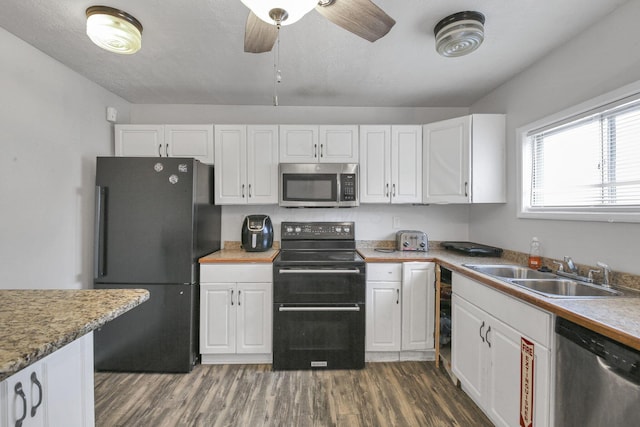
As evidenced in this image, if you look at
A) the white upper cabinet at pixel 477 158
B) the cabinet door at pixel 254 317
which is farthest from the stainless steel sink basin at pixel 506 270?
the cabinet door at pixel 254 317

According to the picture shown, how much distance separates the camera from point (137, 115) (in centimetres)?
288

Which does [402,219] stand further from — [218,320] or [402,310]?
[218,320]

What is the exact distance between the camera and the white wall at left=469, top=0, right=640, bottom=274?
1.45 meters

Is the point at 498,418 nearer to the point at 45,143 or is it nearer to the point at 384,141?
the point at 384,141

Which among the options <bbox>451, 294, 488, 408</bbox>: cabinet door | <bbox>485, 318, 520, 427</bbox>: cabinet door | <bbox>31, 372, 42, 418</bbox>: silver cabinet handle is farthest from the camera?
<bbox>451, 294, 488, 408</bbox>: cabinet door

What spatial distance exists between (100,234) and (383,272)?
233 cm

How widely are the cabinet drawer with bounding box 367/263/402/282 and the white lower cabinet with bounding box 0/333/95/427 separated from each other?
73.8 inches

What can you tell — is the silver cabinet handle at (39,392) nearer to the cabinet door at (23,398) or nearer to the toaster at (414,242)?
the cabinet door at (23,398)

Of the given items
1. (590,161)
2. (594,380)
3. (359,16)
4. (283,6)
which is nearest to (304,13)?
(283,6)

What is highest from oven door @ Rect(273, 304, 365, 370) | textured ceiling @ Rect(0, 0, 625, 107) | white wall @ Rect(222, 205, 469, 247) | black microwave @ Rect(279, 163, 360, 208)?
textured ceiling @ Rect(0, 0, 625, 107)

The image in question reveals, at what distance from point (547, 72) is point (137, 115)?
3.70 m

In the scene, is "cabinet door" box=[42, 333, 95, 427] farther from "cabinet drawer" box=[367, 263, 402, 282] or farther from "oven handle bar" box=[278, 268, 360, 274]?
"cabinet drawer" box=[367, 263, 402, 282]

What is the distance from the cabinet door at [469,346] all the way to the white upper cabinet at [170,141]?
8.29 feet

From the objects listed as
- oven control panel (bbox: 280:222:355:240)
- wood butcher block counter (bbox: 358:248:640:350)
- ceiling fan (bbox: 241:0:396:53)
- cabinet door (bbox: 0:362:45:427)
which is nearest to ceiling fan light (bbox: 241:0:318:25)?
ceiling fan (bbox: 241:0:396:53)
